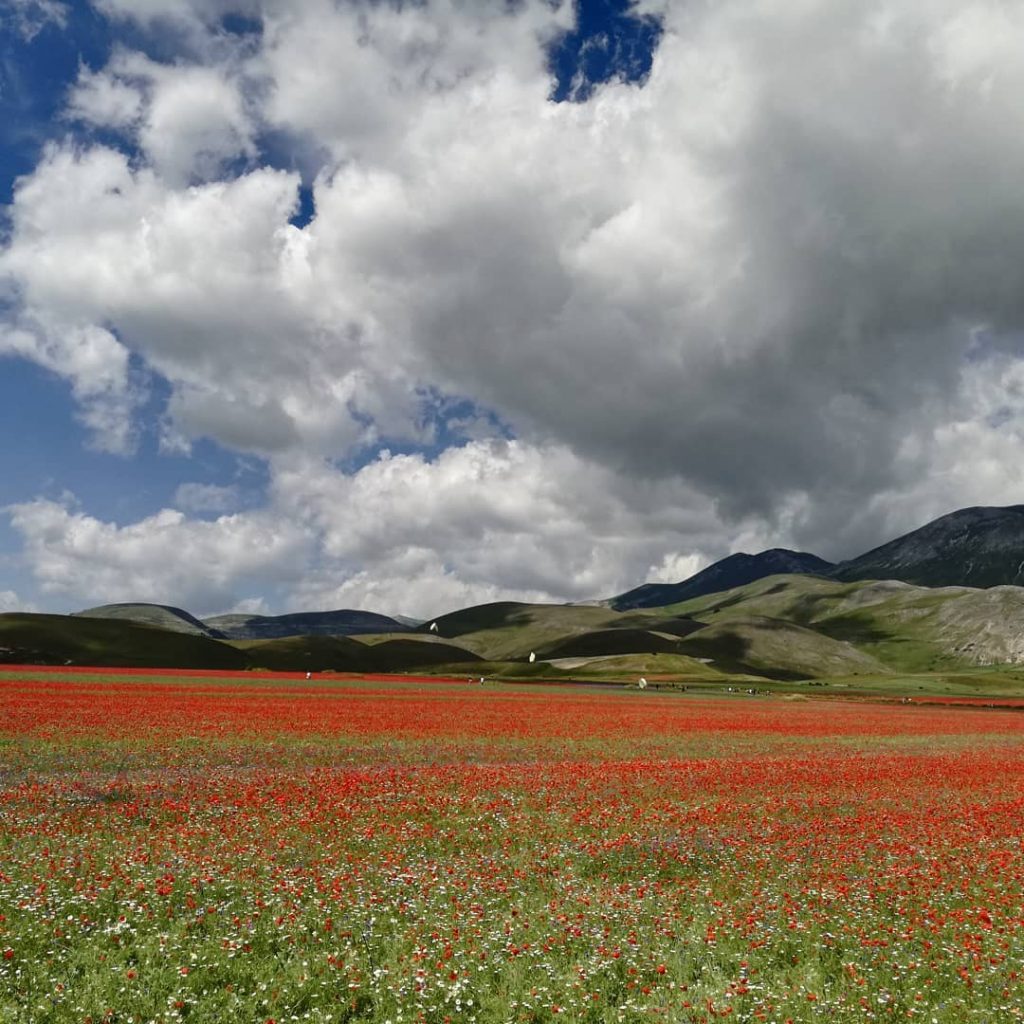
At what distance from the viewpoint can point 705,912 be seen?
623 inches

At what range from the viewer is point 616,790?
30016mm

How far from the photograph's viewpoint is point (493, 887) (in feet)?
55.8

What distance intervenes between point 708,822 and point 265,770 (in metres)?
19.6

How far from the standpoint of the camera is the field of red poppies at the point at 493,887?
1160 centimetres

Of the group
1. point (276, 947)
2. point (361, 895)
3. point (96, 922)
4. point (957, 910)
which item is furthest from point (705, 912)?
point (96, 922)

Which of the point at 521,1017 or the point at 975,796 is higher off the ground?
the point at 521,1017

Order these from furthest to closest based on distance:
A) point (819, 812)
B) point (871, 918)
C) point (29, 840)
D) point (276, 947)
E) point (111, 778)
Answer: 1. point (111, 778)
2. point (819, 812)
3. point (29, 840)
4. point (871, 918)
5. point (276, 947)

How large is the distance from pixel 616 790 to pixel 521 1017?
2006 cm

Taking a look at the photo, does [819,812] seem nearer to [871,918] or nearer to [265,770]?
[871,918]

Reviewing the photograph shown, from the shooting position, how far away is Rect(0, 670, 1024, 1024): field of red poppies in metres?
11.6

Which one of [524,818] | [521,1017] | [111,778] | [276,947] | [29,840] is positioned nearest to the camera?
[521,1017]

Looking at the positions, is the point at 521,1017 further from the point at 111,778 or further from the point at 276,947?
the point at 111,778

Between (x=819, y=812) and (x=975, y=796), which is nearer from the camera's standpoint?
(x=819, y=812)

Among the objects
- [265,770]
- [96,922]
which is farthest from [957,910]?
[265,770]
